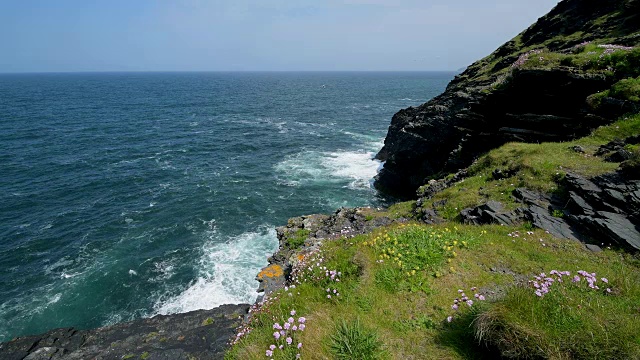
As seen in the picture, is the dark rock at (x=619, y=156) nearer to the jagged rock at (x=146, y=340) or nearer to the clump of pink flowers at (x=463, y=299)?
the clump of pink flowers at (x=463, y=299)

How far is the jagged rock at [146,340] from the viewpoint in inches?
484

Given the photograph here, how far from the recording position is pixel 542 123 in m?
25.6

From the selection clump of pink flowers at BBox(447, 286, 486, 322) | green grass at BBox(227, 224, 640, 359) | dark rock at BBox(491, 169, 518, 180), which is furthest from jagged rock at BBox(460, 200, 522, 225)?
clump of pink flowers at BBox(447, 286, 486, 322)

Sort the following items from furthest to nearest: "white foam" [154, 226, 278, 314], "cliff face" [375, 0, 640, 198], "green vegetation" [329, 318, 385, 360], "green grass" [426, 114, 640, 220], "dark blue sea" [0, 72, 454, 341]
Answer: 1. "dark blue sea" [0, 72, 454, 341]
2. "cliff face" [375, 0, 640, 198]
3. "white foam" [154, 226, 278, 314]
4. "green grass" [426, 114, 640, 220]
5. "green vegetation" [329, 318, 385, 360]

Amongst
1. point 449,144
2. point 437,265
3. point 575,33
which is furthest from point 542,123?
point 575,33

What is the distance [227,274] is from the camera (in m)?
25.9

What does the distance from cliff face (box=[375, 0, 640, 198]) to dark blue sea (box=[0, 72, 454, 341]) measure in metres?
8.20

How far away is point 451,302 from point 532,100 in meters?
25.3

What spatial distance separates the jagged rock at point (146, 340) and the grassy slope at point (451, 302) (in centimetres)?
471

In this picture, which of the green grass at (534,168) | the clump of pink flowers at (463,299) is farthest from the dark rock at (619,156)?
the clump of pink flowers at (463,299)

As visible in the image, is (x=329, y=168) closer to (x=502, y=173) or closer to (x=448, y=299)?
(x=502, y=173)

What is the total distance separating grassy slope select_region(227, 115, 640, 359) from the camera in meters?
6.41

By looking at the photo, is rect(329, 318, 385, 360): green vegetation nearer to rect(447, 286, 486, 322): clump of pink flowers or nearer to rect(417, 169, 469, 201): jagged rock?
rect(447, 286, 486, 322): clump of pink flowers

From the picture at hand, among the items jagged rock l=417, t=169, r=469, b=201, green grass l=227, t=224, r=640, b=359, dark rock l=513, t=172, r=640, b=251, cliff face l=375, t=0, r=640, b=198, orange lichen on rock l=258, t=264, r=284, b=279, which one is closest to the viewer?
green grass l=227, t=224, r=640, b=359
